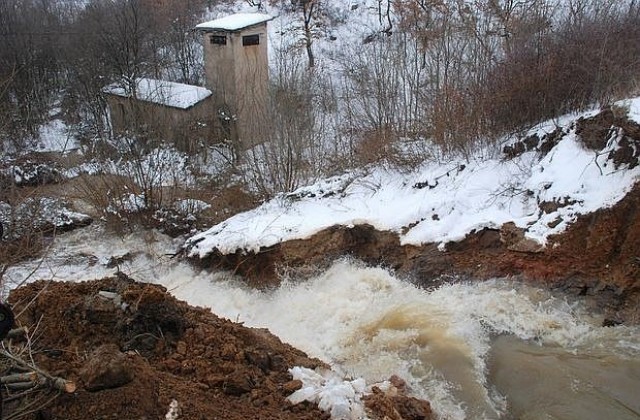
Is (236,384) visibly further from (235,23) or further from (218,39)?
(235,23)

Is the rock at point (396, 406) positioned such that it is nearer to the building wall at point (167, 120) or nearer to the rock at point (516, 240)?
the rock at point (516, 240)

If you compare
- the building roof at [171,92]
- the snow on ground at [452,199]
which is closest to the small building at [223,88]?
the building roof at [171,92]

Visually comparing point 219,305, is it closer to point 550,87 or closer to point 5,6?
point 550,87

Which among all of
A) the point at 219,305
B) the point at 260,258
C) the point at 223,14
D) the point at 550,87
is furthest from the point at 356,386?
the point at 223,14

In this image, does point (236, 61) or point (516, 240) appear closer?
point (516, 240)

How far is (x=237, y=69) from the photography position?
18812 millimetres

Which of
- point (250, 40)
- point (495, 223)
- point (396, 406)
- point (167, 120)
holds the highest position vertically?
point (250, 40)

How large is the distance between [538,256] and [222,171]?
9594mm

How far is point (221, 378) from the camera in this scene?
428 cm

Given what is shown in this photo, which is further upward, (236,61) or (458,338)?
(236,61)

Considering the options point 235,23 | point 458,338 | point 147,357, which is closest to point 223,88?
point 235,23

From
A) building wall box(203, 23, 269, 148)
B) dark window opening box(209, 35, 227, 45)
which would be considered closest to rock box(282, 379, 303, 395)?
building wall box(203, 23, 269, 148)

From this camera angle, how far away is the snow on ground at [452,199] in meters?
7.23

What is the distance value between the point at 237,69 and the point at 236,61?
27 cm
